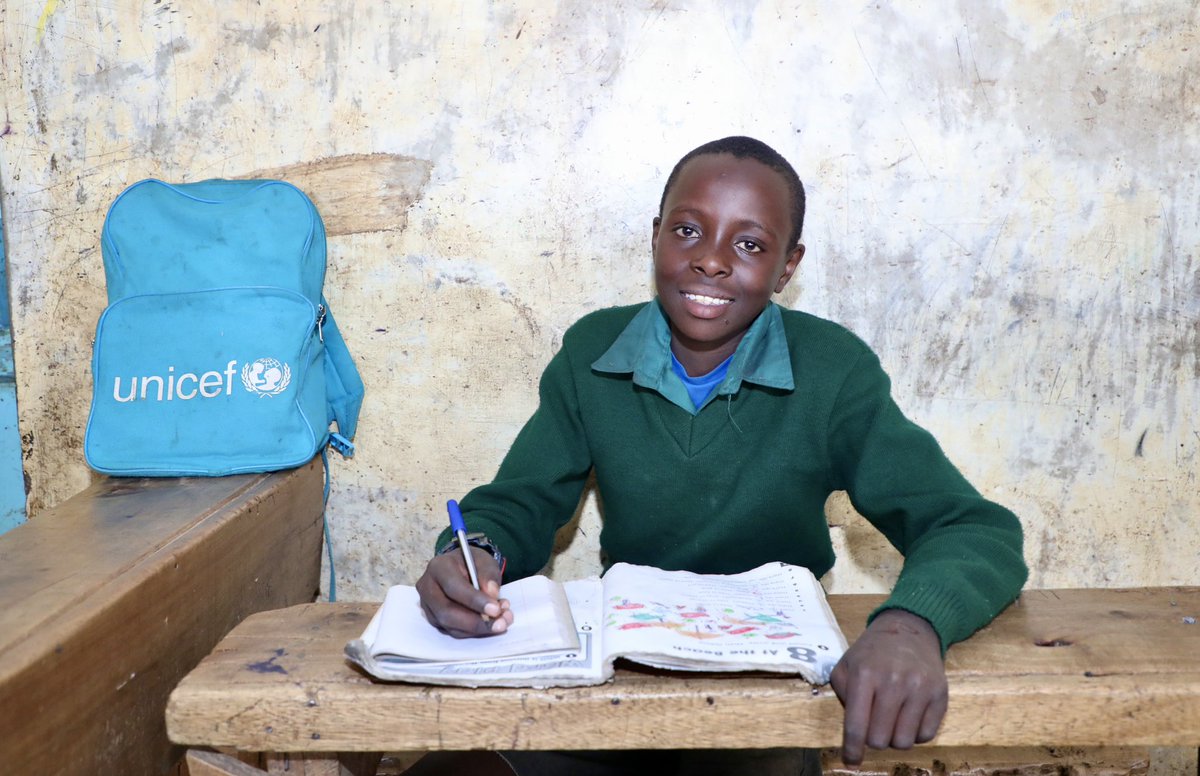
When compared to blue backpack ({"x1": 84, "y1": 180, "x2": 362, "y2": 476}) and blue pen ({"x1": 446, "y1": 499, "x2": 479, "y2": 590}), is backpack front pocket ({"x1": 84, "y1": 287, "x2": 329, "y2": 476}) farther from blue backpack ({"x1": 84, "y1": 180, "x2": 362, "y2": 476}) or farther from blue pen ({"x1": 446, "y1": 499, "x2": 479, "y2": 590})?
blue pen ({"x1": 446, "y1": 499, "x2": 479, "y2": 590})

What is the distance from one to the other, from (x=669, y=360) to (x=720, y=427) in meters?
0.14

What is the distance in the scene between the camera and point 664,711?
3.63 ft

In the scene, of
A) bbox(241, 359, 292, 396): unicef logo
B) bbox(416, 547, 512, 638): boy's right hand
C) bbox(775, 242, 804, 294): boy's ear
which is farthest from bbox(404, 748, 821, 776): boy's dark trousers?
bbox(241, 359, 292, 396): unicef logo

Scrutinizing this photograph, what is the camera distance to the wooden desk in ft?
3.61

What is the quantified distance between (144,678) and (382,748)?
0.43 metres

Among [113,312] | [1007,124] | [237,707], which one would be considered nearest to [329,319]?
[113,312]

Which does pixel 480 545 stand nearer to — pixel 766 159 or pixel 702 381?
pixel 702 381

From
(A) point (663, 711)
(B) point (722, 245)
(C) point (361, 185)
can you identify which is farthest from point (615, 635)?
(C) point (361, 185)

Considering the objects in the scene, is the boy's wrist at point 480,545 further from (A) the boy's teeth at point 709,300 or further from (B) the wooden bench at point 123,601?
(A) the boy's teeth at point 709,300

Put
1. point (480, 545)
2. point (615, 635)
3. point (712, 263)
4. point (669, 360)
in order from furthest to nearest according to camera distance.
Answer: point (669, 360) → point (712, 263) → point (480, 545) → point (615, 635)

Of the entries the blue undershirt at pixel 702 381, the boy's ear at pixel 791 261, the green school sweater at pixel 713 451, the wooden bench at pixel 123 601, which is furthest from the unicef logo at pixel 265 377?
the boy's ear at pixel 791 261

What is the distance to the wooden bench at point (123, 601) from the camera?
3.75ft

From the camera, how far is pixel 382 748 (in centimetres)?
112

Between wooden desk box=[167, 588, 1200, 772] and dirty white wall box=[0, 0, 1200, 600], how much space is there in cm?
104
